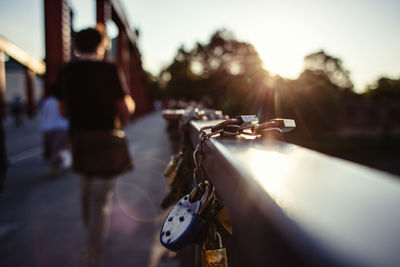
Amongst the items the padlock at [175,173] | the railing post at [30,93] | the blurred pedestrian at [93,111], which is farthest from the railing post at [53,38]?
the railing post at [30,93]

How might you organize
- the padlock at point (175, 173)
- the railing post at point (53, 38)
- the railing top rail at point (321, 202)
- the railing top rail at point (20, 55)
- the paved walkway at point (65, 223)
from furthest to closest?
the railing top rail at point (20, 55), the railing post at point (53, 38), the paved walkway at point (65, 223), the padlock at point (175, 173), the railing top rail at point (321, 202)

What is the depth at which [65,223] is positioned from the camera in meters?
3.28

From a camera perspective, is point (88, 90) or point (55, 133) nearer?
point (88, 90)

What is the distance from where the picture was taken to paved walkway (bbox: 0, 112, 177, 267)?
252cm

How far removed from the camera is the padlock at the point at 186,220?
0.57 metres

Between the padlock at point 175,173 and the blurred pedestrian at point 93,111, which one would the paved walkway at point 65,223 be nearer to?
the blurred pedestrian at point 93,111

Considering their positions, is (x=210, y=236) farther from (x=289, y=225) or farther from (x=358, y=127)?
(x=358, y=127)

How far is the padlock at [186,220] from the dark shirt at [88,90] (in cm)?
179

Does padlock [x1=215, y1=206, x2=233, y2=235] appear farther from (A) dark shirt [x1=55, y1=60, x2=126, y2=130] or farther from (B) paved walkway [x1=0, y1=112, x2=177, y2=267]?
(A) dark shirt [x1=55, y1=60, x2=126, y2=130]

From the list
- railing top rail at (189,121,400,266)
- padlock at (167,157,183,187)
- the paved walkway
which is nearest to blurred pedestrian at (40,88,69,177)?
the paved walkway

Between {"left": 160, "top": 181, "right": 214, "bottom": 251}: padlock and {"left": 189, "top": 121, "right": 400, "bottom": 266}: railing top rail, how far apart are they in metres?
0.11

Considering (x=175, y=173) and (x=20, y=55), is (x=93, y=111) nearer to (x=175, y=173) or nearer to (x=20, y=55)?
(x=175, y=173)

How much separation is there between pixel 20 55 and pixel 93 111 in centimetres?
2474

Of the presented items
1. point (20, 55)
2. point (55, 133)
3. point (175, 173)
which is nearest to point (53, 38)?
point (55, 133)
